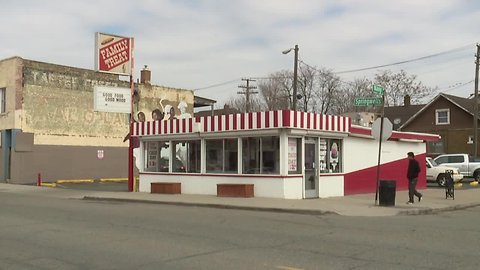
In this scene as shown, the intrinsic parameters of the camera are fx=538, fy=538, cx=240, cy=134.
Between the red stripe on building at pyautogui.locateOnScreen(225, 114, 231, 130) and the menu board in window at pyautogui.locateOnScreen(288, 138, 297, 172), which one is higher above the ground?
the red stripe on building at pyautogui.locateOnScreen(225, 114, 231, 130)

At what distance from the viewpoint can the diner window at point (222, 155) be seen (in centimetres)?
2153

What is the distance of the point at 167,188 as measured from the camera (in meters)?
23.1

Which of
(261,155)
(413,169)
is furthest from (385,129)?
(261,155)

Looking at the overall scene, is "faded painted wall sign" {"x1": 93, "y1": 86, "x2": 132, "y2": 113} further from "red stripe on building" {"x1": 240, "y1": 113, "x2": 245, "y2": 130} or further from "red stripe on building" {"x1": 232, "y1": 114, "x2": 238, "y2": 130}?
"red stripe on building" {"x1": 240, "y1": 113, "x2": 245, "y2": 130}

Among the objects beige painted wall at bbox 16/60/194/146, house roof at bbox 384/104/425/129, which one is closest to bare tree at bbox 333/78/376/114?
house roof at bbox 384/104/425/129

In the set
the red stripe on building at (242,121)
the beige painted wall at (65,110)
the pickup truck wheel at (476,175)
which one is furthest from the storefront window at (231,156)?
the pickup truck wheel at (476,175)

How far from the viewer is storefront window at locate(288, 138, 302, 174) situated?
20.0 metres

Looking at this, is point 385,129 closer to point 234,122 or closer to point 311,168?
point 311,168

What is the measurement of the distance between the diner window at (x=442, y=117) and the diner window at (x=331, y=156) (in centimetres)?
3465

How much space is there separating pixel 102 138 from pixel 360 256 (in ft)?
104

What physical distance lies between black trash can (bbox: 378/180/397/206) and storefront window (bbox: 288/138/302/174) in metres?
3.66

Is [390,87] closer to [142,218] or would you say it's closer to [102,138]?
[102,138]

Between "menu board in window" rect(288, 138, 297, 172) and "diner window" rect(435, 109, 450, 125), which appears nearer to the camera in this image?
"menu board in window" rect(288, 138, 297, 172)

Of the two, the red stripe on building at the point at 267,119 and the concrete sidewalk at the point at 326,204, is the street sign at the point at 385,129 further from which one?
the red stripe on building at the point at 267,119
